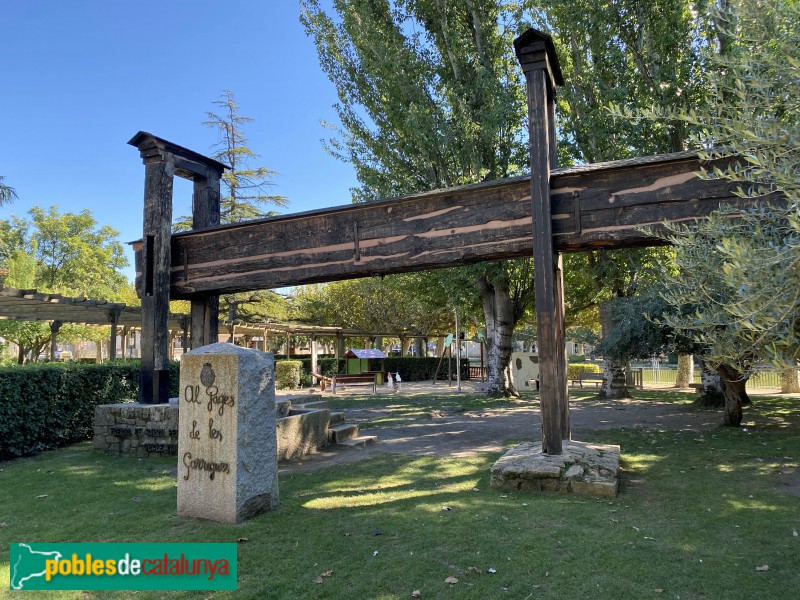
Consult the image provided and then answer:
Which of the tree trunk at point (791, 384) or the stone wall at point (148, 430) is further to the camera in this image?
the tree trunk at point (791, 384)

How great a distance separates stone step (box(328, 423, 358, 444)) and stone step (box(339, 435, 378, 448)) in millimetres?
106

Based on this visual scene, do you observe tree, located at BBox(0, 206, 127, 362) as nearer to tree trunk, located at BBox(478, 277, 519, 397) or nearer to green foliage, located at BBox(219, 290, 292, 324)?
green foliage, located at BBox(219, 290, 292, 324)

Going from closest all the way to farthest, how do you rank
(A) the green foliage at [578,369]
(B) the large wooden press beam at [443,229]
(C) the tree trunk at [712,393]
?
1. (B) the large wooden press beam at [443,229]
2. (C) the tree trunk at [712,393]
3. (A) the green foliage at [578,369]

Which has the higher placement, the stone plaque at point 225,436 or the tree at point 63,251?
the tree at point 63,251

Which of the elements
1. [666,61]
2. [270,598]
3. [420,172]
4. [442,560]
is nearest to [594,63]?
[666,61]

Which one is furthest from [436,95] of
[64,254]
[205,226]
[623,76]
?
[64,254]

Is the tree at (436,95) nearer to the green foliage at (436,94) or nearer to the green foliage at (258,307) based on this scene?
the green foliage at (436,94)

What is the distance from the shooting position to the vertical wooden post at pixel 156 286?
9.54 meters

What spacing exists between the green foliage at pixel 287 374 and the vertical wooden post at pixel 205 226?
1268 centimetres

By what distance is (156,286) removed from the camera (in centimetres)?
949

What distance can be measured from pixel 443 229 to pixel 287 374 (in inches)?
663

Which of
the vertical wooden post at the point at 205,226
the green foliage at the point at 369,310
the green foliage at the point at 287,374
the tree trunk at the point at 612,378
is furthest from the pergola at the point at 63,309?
the green foliage at the point at 369,310

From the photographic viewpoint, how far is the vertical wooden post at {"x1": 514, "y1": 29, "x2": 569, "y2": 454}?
6.93m

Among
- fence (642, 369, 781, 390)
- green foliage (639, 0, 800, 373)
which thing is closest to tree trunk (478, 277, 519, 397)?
fence (642, 369, 781, 390)
